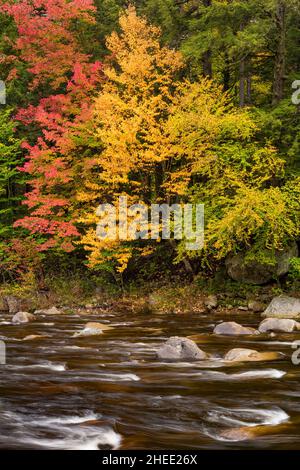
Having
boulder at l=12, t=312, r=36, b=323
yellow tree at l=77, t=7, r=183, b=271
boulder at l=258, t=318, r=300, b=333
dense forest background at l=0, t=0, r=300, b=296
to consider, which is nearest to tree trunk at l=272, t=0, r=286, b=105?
dense forest background at l=0, t=0, r=300, b=296

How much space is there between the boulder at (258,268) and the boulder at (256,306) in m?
0.91

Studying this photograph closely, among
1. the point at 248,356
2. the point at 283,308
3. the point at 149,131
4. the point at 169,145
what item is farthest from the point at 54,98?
the point at 248,356

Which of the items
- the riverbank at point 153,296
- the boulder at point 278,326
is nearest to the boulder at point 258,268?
the riverbank at point 153,296

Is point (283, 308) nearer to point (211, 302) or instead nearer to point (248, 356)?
point (211, 302)

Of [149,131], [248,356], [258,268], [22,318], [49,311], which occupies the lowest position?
[49,311]

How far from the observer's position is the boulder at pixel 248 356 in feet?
31.8

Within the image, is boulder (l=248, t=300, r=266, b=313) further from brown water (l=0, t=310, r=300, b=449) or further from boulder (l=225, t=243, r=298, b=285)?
brown water (l=0, t=310, r=300, b=449)

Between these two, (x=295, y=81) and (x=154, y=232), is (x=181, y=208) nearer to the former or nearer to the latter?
(x=154, y=232)

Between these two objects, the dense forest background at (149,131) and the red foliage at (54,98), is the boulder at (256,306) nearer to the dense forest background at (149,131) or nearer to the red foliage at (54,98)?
the dense forest background at (149,131)

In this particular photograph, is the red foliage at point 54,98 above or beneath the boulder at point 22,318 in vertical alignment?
above

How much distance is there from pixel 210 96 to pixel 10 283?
10.5 metres

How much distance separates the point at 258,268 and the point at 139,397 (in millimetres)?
10934

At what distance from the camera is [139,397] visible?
741 cm
